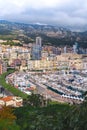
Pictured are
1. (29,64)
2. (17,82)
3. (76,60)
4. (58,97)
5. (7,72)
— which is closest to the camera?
(58,97)

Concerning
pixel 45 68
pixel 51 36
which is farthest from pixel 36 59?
pixel 51 36

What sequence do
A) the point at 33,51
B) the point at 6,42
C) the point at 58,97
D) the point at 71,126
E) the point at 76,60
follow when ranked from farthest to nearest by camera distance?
the point at 6,42
the point at 33,51
the point at 76,60
the point at 58,97
the point at 71,126

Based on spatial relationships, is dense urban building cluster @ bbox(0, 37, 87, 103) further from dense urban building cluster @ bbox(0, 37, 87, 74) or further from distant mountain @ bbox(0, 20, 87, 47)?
distant mountain @ bbox(0, 20, 87, 47)

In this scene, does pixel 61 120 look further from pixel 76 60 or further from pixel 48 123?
pixel 76 60

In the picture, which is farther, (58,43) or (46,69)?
(58,43)

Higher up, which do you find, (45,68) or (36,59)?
Result: (36,59)

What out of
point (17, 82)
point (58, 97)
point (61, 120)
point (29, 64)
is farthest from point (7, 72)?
point (61, 120)

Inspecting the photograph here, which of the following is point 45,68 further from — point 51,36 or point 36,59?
point 51,36

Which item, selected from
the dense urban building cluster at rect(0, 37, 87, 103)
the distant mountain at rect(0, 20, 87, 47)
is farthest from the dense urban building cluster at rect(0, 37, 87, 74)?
the distant mountain at rect(0, 20, 87, 47)

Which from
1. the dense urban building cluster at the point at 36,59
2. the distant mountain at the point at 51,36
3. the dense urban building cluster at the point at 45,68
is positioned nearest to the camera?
the dense urban building cluster at the point at 45,68

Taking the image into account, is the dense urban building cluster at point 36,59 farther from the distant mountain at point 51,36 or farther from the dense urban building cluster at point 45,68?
the distant mountain at point 51,36

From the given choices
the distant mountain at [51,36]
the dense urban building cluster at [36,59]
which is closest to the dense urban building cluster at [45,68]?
the dense urban building cluster at [36,59]
